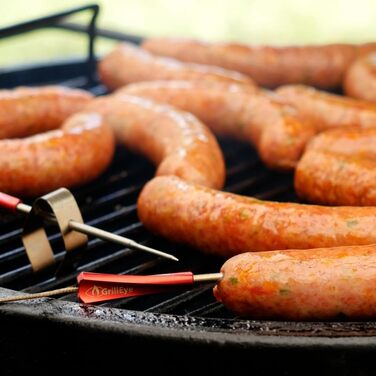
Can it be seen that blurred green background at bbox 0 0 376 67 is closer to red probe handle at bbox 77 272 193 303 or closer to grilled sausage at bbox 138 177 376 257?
grilled sausage at bbox 138 177 376 257

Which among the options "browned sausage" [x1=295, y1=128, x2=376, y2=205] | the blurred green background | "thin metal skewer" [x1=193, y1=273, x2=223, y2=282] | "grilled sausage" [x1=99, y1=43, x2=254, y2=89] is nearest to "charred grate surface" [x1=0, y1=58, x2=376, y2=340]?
"thin metal skewer" [x1=193, y1=273, x2=223, y2=282]

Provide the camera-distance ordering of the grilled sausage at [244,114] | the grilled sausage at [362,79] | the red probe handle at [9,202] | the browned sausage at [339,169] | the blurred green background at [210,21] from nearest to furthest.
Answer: the red probe handle at [9,202], the browned sausage at [339,169], the grilled sausage at [244,114], the grilled sausage at [362,79], the blurred green background at [210,21]

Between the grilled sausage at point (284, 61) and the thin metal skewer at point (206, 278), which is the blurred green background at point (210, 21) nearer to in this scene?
the grilled sausage at point (284, 61)

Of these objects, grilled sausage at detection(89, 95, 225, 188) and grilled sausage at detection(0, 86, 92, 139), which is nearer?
grilled sausage at detection(89, 95, 225, 188)

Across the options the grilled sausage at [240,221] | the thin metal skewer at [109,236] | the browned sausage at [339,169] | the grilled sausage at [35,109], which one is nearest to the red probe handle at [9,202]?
the thin metal skewer at [109,236]

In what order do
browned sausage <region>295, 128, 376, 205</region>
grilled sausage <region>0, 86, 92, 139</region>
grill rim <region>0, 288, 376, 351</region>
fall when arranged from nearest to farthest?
grill rim <region>0, 288, 376, 351</region> < browned sausage <region>295, 128, 376, 205</region> < grilled sausage <region>0, 86, 92, 139</region>

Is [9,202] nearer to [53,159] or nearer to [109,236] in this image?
[109,236]
